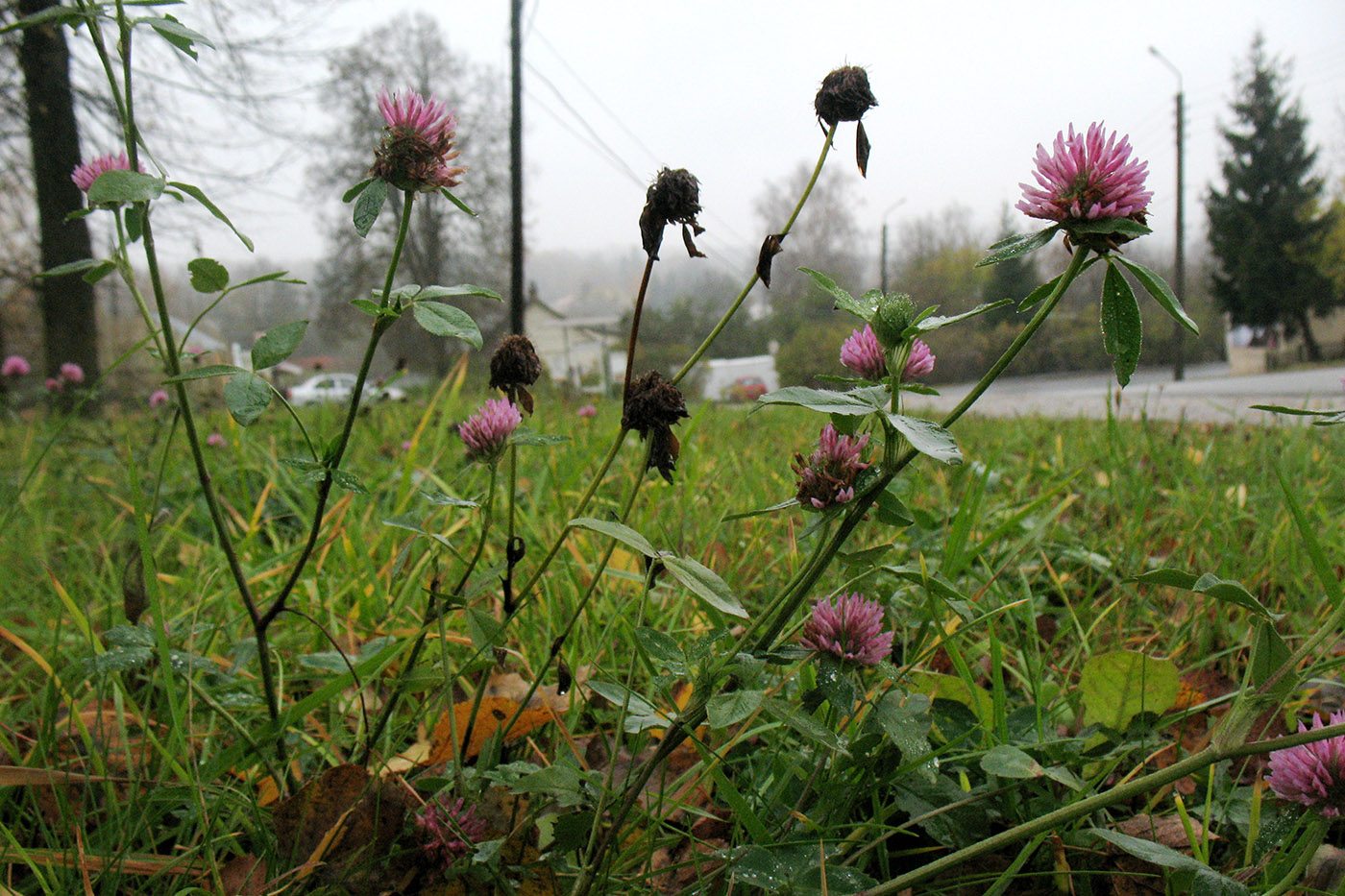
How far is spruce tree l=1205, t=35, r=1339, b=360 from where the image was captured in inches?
990

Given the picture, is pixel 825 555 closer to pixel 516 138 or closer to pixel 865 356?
pixel 865 356

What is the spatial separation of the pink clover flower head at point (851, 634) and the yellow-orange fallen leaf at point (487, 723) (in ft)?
1.25

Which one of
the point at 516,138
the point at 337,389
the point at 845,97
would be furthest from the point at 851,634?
the point at 516,138

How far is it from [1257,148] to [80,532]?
116 feet

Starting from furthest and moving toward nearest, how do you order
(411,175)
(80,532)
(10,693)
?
(80,532)
(10,693)
(411,175)

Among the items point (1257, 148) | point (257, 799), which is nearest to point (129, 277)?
point (257, 799)

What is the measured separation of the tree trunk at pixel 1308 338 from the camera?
24.7 metres

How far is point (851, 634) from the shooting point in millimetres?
663

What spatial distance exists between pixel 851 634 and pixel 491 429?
385 mm

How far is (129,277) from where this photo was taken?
69cm

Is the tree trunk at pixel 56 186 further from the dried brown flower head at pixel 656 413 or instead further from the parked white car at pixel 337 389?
the dried brown flower head at pixel 656 413

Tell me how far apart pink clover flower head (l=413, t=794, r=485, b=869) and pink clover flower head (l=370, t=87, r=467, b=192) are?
546 millimetres

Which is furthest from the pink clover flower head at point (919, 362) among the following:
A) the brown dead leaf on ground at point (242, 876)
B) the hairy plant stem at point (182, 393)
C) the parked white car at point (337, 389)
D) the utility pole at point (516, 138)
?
the utility pole at point (516, 138)

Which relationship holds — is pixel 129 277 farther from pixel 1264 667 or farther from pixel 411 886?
pixel 1264 667
